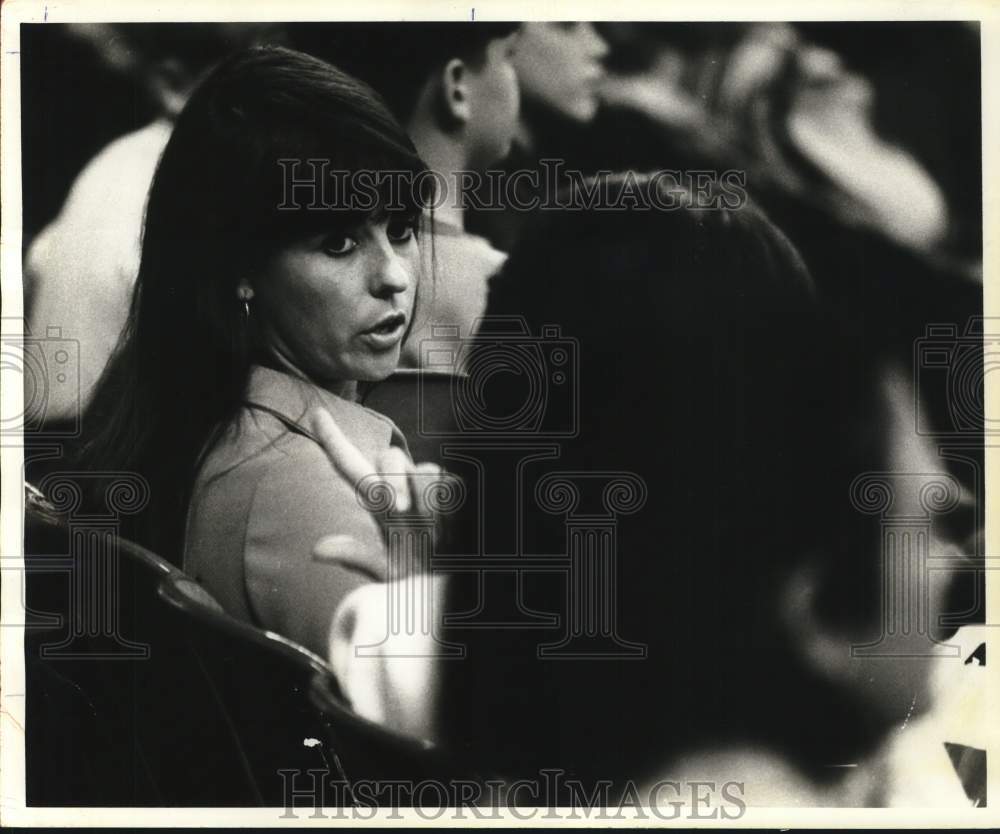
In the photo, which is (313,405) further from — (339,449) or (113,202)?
(113,202)

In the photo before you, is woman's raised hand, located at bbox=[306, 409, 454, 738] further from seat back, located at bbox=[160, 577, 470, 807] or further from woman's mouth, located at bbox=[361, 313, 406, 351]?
woman's mouth, located at bbox=[361, 313, 406, 351]

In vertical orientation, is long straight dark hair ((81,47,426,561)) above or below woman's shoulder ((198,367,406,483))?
above

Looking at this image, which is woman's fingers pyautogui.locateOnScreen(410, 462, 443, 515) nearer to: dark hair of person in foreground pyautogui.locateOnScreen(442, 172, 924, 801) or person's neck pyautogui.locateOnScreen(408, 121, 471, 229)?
dark hair of person in foreground pyautogui.locateOnScreen(442, 172, 924, 801)

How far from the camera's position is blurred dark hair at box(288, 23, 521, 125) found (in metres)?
2.32

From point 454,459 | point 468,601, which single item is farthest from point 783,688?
point 454,459

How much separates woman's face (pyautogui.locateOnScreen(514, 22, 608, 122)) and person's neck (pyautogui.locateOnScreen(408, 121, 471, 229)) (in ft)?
0.68

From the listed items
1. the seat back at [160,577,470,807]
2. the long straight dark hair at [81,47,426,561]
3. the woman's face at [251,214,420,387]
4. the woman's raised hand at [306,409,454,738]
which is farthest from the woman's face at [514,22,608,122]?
the seat back at [160,577,470,807]

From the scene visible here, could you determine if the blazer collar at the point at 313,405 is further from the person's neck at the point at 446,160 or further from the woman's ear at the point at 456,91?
the woman's ear at the point at 456,91

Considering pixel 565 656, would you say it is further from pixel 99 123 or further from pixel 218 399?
pixel 99 123

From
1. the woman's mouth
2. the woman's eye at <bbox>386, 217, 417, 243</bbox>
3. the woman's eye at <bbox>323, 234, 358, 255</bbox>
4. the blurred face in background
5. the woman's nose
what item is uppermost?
the blurred face in background

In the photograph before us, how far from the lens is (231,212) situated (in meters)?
2.32

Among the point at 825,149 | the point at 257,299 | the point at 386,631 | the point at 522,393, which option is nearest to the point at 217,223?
the point at 257,299

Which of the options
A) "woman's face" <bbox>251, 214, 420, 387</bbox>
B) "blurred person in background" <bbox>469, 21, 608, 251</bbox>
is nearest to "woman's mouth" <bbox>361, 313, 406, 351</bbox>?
"woman's face" <bbox>251, 214, 420, 387</bbox>

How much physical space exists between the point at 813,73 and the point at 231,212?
54.8 inches
